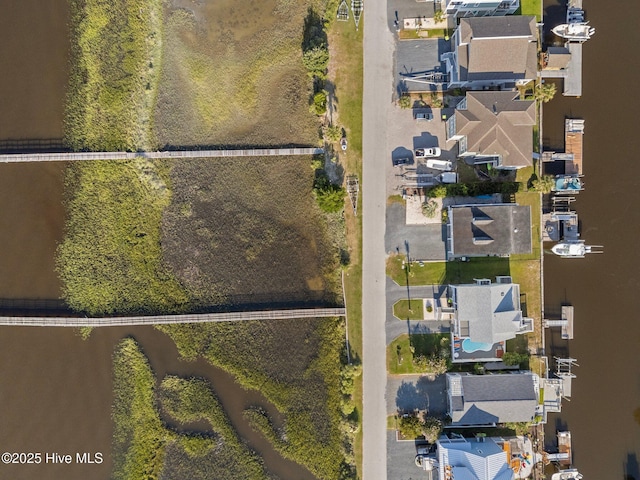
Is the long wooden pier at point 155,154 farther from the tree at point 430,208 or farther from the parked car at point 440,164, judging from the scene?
the tree at point 430,208

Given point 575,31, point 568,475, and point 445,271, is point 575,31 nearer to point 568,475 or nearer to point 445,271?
point 445,271

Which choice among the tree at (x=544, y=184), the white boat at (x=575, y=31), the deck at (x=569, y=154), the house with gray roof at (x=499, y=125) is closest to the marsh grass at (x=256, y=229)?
the house with gray roof at (x=499, y=125)

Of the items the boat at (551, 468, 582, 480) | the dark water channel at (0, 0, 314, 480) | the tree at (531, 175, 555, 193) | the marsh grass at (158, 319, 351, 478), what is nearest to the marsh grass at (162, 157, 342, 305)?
the marsh grass at (158, 319, 351, 478)

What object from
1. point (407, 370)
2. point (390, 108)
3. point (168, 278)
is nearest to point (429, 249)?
point (407, 370)

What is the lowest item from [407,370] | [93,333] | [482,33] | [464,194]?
[407,370]

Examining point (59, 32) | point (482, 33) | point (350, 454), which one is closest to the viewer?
point (482, 33)

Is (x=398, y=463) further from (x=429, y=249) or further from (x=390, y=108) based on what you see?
(x=390, y=108)

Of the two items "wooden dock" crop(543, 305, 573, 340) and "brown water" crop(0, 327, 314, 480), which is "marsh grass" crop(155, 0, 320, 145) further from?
"wooden dock" crop(543, 305, 573, 340)
